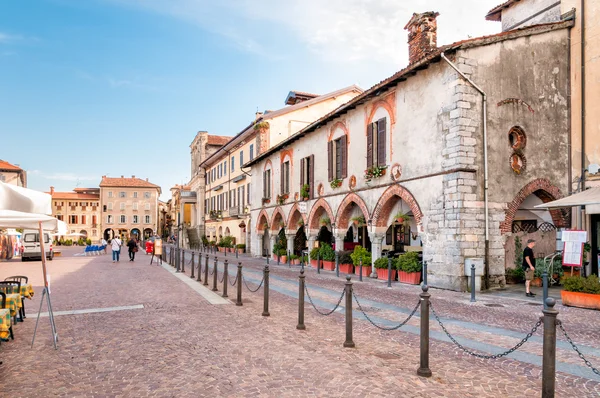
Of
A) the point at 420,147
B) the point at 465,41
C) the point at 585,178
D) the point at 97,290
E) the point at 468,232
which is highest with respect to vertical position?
the point at 465,41

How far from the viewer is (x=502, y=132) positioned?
13.2 meters

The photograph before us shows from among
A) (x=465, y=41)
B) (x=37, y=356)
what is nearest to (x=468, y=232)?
(x=465, y=41)

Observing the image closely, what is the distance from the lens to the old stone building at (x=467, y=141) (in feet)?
41.5

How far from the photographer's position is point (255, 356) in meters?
6.12

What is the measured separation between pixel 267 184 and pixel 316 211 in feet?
25.0

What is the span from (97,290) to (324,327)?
8191 mm

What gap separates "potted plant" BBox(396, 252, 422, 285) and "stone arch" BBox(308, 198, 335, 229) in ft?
19.2

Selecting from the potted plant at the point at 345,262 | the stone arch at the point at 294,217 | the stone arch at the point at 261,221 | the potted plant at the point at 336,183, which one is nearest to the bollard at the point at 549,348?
the potted plant at the point at 345,262

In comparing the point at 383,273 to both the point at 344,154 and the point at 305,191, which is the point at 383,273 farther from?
the point at 305,191

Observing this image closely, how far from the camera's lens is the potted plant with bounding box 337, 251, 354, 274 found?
18.2 metres

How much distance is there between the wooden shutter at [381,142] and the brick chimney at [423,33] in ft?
8.23

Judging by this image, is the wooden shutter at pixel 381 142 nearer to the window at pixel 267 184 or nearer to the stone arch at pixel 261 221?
the window at pixel 267 184

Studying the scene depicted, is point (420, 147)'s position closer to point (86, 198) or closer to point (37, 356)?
point (37, 356)

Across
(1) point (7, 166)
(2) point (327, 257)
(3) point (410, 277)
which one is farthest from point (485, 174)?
→ (1) point (7, 166)
